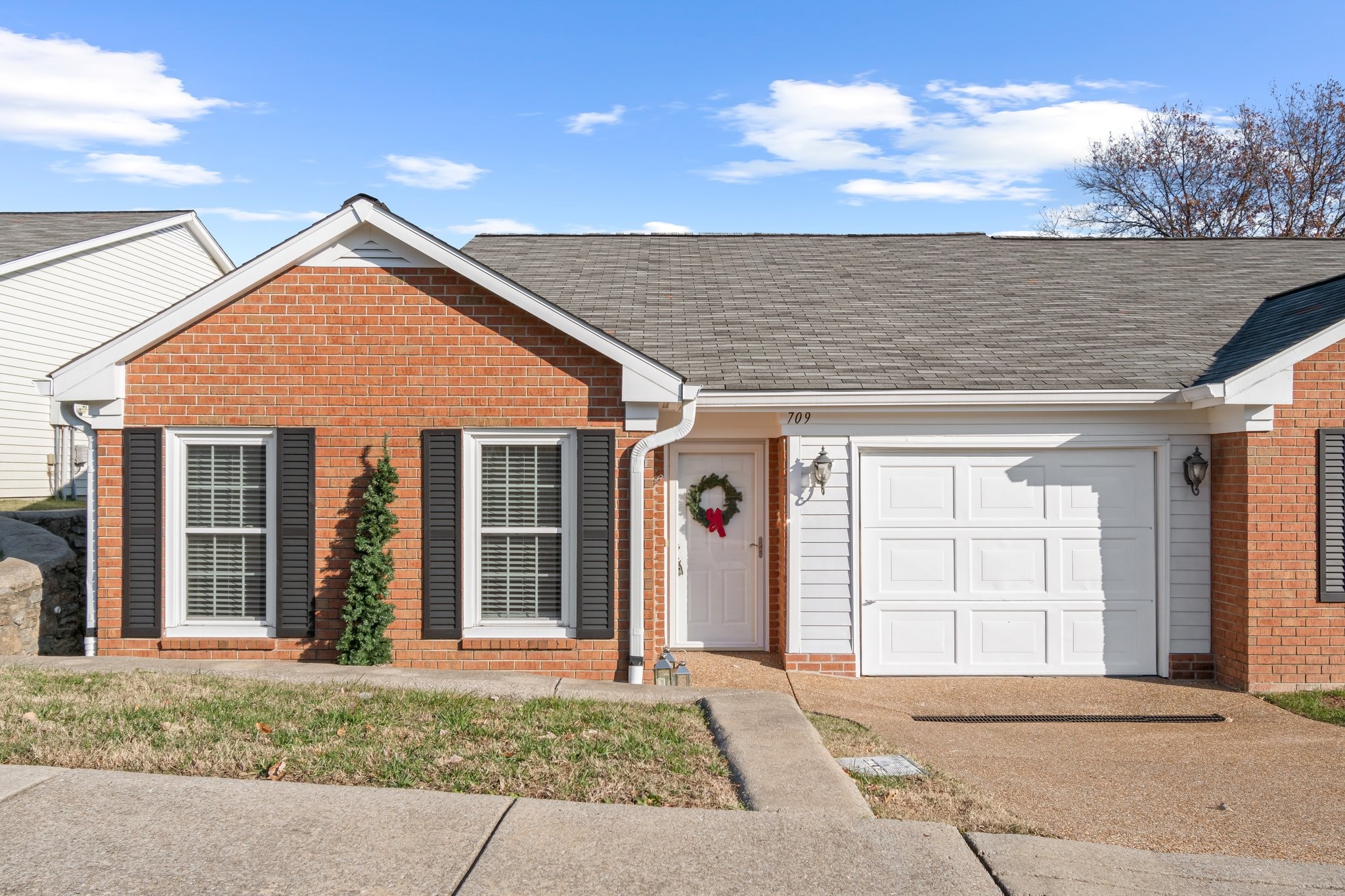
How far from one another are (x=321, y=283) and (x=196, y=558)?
261 centimetres

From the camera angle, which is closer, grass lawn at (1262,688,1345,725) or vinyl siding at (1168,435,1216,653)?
grass lawn at (1262,688,1345,725)

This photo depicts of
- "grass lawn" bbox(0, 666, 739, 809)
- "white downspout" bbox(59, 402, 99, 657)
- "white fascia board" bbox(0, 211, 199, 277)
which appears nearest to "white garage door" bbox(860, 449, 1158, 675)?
"grass lawn" bbox(0, 666, 739, 809)

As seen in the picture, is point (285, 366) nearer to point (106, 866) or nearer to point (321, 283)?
point (321, 283)

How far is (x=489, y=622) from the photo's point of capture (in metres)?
8.55

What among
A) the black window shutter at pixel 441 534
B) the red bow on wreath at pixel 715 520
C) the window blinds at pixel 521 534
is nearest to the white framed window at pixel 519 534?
the window blinds at pixel 521 534

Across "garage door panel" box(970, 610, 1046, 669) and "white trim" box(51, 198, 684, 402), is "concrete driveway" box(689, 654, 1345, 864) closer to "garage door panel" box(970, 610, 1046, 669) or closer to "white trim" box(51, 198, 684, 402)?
"garage door panel" box(970, 610, 1046, 669)

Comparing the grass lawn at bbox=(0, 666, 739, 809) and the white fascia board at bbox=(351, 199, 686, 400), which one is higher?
the white fascia board at bbox=(351, 199, 686, 400)

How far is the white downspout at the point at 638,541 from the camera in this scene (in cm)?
841

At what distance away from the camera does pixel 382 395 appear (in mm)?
8492

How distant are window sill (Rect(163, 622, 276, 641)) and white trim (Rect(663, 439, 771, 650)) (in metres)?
3.86

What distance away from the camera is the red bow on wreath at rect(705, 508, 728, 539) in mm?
10320

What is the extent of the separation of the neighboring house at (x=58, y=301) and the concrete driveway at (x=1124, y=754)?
13.3 meters

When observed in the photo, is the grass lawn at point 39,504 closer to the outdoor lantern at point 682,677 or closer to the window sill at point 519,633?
the window sill at point 519,633

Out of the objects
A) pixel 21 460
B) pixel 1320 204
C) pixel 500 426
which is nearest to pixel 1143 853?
pixel 500 426
